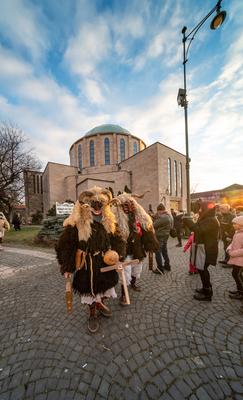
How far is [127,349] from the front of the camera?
2.04m

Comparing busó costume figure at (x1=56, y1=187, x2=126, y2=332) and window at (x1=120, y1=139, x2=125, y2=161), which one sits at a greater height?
window at (x1=120, y1=139, x2=125, y2=161)

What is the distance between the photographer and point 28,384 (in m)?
1.66

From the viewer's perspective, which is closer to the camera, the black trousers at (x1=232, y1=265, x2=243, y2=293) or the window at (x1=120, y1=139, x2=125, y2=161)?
the black trousers at (x1=232, y1=265, x2=243, y2=293)

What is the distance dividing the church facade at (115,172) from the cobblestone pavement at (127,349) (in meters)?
13.0

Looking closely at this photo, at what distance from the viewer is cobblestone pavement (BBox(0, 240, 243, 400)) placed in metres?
1.60

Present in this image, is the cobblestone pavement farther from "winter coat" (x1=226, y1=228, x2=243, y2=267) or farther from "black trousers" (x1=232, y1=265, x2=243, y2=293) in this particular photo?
"winter coat" (x1=226, y1=228, x2=243, y2=267)

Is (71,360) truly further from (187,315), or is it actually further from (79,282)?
(187,315)

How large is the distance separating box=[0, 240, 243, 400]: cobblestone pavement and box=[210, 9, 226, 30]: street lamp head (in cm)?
751

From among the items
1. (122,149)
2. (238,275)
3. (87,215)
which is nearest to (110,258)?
(87,215)

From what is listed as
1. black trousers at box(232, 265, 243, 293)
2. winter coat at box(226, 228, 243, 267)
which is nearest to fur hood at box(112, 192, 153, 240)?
winter coat at box(226, 228, 243, 267)

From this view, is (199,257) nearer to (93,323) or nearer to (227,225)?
(93,323)

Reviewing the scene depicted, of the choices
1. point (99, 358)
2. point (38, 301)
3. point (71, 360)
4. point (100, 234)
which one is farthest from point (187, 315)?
point (38, 301)

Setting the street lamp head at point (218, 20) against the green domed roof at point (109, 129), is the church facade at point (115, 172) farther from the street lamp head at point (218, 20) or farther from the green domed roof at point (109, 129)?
the street lamp head at point (218, 20)

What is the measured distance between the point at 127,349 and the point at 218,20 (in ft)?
27.4
